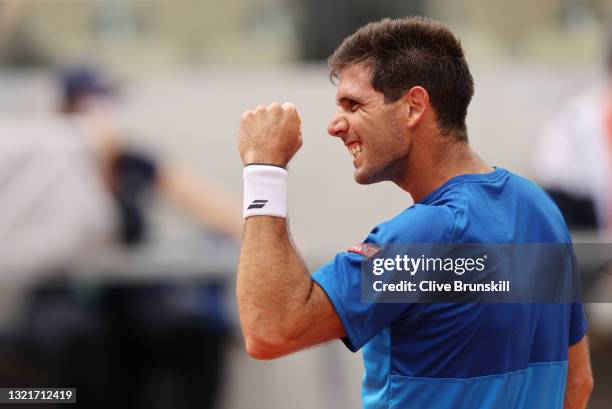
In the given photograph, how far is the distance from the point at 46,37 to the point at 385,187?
3990 mm

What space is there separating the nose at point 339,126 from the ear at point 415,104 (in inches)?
4.6

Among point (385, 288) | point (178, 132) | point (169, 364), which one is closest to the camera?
point (385, 288)

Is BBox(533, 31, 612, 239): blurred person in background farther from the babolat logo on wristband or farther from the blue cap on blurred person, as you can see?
the babolat logo on wristband

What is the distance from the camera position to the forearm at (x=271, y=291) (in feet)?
6.09

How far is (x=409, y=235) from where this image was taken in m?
1.87

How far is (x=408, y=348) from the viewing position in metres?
1.92

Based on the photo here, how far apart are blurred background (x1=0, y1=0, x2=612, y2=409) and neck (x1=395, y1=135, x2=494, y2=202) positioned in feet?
3.29

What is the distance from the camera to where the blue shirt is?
6.16ft

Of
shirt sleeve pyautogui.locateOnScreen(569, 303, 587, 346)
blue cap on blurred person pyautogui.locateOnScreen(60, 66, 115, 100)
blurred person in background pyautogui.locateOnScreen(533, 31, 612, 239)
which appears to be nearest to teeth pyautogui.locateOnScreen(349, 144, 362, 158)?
shirt sleeve pyautogui.locateOnScreen(569, 303, 587, 346)

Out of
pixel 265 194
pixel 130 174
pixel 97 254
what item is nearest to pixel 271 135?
pixel 265 194

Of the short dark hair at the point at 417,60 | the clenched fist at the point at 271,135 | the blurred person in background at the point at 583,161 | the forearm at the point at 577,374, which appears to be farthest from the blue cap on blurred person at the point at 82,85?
the forearm at the point at 577,374

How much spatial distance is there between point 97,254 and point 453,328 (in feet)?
8.60

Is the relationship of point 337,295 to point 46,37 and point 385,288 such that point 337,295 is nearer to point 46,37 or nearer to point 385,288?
point 385,288

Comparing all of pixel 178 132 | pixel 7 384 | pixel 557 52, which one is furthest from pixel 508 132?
pixel 7 384
